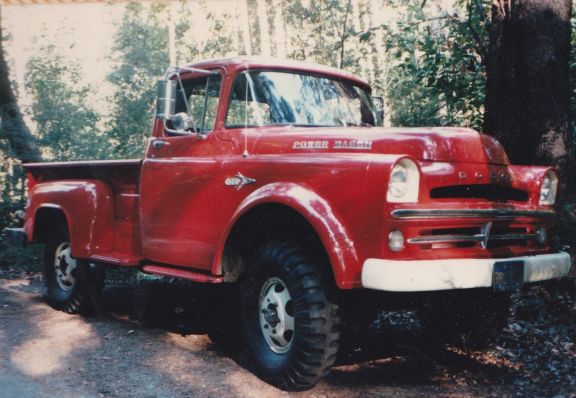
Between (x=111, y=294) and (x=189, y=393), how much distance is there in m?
3.60

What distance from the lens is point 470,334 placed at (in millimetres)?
4754

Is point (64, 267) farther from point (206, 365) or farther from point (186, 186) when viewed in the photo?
point (206, 365)

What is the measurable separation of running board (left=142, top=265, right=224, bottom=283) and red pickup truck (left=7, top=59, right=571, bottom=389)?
0.07 ft

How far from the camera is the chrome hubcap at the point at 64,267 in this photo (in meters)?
6.09

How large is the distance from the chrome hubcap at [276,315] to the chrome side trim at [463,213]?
1.06 m

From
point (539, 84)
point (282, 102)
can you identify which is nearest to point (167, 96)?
point (282, 102)

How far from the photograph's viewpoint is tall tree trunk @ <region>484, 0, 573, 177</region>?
496 cm

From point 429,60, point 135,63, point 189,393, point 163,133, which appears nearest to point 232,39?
point 135,63

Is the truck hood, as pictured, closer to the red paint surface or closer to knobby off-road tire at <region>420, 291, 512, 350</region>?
the red paint surface

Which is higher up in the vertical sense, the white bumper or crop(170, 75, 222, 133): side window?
crop(170, 75, 222, 133): side window

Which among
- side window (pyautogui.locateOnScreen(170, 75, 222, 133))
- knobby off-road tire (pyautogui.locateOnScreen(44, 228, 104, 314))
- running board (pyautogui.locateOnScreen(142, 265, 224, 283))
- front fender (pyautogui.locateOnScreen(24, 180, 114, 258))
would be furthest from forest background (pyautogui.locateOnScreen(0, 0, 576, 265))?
front fender (pyautogui.locateOnScreen(24, 180, 114, 258))

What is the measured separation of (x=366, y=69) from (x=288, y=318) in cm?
1764

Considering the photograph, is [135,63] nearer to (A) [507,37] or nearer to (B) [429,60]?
(B) [429,60]

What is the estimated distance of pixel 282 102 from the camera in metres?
4.53
